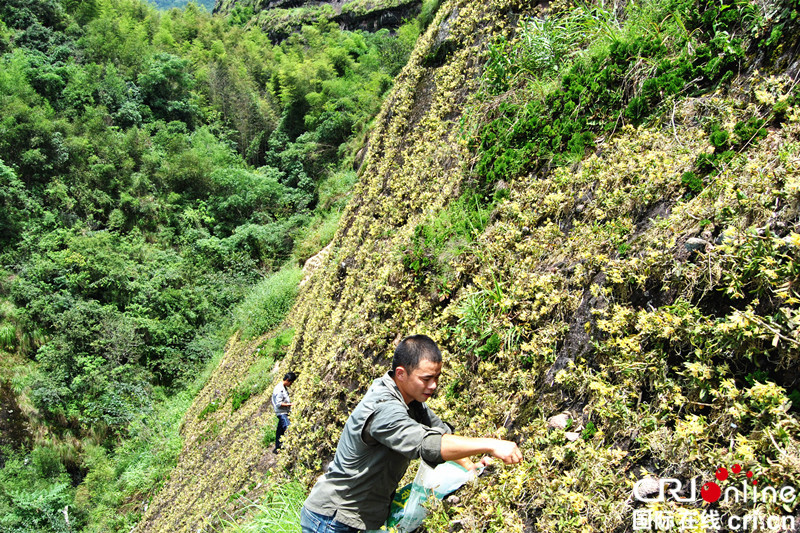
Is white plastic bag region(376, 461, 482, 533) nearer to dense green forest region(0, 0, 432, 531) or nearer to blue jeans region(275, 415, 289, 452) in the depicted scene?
blue jeans region(275, 415, 289, 452)

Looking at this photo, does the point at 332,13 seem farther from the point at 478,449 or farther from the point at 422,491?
the point at 478,449

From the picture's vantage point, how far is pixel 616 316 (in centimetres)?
254

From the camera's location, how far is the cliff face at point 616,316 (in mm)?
1975

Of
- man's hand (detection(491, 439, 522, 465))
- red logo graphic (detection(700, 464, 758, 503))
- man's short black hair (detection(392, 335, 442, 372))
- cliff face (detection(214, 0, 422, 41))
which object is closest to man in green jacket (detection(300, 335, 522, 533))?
man's short black hair (detection(392, 335, 442, 372))

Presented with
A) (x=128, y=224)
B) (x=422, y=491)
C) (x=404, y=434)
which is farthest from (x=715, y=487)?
(x=128, y=224)

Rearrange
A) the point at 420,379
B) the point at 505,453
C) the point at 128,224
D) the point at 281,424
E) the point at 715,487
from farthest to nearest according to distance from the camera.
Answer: the point at 128,224
the point at 281,424
the point at 420,379
the point at 505,453
the point at 715,487

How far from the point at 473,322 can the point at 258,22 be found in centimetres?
6750

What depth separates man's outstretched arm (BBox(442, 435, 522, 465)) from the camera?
79.7 inches

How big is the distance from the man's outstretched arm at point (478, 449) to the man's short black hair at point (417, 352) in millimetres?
419

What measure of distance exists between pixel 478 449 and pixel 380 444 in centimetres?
60

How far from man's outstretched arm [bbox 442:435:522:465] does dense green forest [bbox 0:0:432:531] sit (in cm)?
1075

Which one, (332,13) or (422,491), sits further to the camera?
(332,13)

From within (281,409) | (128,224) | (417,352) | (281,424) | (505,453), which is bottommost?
(281,424)

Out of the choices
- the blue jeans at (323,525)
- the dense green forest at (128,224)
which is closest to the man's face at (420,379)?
the blue jeans at (323,525)
